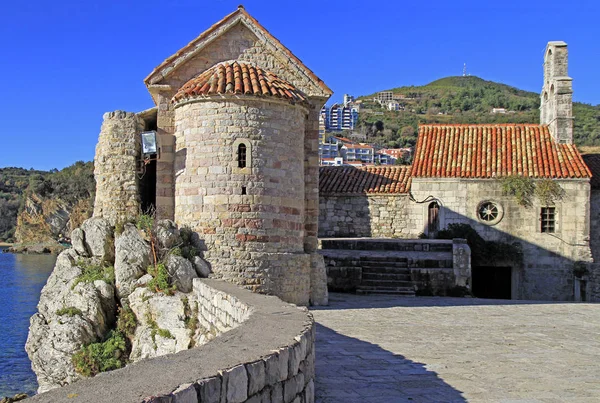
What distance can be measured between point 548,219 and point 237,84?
14.5 m

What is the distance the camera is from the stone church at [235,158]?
38.2 feet

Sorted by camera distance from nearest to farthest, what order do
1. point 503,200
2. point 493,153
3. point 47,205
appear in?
point 503,200
point 493,153
point 47,205

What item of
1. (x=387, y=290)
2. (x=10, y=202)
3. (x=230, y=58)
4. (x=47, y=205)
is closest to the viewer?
(x=230, y=58)

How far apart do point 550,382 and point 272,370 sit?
3.70m

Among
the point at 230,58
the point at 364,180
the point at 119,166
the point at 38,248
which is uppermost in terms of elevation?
the point at 230,58

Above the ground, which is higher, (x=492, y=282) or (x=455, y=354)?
(x=455, y=354)

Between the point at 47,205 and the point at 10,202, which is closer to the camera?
the point at 47,205

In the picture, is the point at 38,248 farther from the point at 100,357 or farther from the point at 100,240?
the point at 100,357

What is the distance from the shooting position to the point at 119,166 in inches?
516

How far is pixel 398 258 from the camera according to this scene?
667 inches

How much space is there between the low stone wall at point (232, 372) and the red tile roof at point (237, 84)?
19.0 feet

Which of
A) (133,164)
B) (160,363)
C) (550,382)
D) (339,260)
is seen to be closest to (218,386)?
(160,363)

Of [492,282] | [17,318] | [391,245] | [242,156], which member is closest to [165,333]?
[242,156]

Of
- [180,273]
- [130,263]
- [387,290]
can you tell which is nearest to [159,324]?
[180,273]
